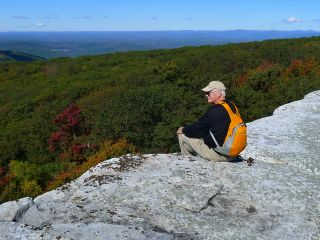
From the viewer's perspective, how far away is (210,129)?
10.5 metres

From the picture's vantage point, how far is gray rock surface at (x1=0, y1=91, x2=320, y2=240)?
7750 millimetres

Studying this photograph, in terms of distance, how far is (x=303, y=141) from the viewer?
13805 mm

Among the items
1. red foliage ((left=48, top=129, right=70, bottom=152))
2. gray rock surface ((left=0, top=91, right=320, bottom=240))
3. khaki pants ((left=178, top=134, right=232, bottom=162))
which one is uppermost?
khaki pants ((left=178, top=134, right=232, bottom=162))

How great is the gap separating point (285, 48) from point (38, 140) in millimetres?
46779

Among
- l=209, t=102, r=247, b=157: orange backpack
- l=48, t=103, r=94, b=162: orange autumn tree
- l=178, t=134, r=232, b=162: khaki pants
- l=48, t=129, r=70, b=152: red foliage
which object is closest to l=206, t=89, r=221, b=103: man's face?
l=209, t=102, r=247, b=157: orange backpack

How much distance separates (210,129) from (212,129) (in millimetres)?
71

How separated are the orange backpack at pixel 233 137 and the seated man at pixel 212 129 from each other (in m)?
0.06

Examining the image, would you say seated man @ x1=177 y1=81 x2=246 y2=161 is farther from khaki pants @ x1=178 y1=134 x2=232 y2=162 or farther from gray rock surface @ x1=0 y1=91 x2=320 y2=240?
gray rock surface @ x1=0 y1=91 x2=320 y2=240

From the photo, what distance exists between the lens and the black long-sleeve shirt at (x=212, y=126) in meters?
10.2

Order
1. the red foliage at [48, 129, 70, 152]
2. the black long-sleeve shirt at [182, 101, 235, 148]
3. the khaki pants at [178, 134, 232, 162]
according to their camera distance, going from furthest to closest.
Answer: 1. the red foliage at [48, 129, 70, 152]
2. the khaki pants at [178, 134, 232, 162]
3. the black long-sleeve shirt at [182, 101, 235, 148]

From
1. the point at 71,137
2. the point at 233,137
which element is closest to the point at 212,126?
the point at 233,137

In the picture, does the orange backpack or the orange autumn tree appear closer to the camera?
the orange backpack

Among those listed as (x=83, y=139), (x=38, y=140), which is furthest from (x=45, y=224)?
(x=38, y=140)

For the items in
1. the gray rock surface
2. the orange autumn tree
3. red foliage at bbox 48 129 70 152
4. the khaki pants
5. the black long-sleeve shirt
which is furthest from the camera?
red foliage at bbox 48 129 70 152
